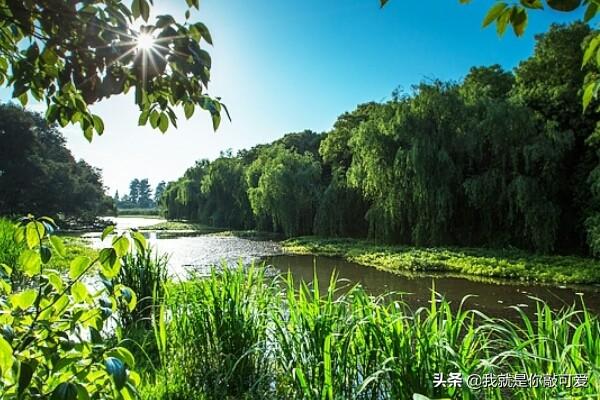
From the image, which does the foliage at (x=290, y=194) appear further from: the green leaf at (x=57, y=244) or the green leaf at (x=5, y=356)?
the green leaf at (x=5, y=356)

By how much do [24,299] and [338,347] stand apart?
1648mm

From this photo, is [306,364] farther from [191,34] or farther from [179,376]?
[191,34]

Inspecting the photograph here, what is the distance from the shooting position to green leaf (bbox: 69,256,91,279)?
2.94 ft

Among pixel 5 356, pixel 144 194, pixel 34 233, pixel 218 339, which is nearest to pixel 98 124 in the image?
pixel 34 233

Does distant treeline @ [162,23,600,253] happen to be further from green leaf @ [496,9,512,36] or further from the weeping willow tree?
green leaf @ [496,9,512,36]

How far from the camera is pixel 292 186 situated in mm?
20516

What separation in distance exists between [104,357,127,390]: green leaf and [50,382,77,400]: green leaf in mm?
57

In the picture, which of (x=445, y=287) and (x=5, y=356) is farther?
(x=445, y=287)

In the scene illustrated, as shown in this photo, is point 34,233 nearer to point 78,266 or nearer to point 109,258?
point 78,266

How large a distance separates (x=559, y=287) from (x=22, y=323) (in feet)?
30.7

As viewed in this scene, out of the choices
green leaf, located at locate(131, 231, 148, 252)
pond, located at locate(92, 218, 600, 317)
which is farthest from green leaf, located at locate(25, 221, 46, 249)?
pond, located at locate(92, 218, 600, 317)

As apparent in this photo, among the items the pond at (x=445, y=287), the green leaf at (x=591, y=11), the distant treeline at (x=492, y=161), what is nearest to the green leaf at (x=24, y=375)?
the green leaf at (x=591, y=11)

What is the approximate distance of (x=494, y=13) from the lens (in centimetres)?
73

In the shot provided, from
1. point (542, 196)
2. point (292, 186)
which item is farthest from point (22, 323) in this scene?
point (292, 186)
